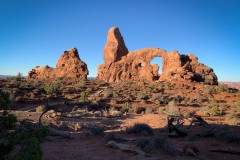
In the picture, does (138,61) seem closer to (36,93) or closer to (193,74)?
(193,74)

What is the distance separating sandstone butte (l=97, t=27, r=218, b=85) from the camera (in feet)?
125

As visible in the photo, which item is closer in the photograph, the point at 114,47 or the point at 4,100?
the point at 4,100

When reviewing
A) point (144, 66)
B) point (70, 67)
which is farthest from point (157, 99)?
point (70, 67)

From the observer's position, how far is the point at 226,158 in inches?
276

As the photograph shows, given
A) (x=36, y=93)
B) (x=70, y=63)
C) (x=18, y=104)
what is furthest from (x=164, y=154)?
(x=70, y=63)

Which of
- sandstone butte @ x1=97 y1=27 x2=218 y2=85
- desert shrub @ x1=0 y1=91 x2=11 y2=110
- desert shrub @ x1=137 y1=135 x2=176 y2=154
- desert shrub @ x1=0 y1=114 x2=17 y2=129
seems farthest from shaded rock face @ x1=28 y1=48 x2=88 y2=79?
desert shrub @ x1=0 y1=114 x2=17 y2=129

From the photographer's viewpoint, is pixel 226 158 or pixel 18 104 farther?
pixel 18 104

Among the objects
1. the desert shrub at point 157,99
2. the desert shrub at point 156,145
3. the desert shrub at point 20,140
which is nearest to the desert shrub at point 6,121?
the desert shrub at point 20,140

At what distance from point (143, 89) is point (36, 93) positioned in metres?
13.1

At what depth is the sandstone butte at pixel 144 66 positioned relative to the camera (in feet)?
125

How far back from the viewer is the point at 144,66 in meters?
41.7

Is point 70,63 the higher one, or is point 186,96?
point 70,63

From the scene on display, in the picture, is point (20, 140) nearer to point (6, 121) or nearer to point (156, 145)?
point (6, 121)

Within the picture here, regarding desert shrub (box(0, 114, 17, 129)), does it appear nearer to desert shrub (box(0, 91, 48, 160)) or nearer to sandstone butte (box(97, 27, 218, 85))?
desert shrub (box(0, 91, 48, 160))
